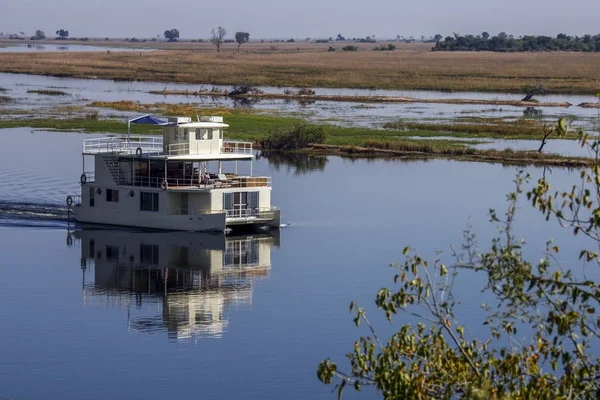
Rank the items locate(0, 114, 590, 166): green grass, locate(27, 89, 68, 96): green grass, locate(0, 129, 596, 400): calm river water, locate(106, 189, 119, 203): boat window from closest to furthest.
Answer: locate(0, 129, 596, 400): calm river water → locate(106, 189, 119, 203): boat window → locate(0, 114, 590, 166): green grass → locate(27, 89, 68, 96): green grass

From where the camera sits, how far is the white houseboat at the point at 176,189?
158 feet

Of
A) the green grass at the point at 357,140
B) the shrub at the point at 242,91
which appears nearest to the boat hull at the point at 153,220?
the green grass at the point at 357,140

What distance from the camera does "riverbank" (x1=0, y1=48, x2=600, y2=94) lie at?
13425cm

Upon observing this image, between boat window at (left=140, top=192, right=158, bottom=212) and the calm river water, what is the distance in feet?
4.67

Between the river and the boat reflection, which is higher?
the river

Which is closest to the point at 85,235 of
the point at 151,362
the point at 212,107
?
the point at 151,362

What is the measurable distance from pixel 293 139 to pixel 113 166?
2666 cm

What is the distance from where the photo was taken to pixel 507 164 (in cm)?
6875

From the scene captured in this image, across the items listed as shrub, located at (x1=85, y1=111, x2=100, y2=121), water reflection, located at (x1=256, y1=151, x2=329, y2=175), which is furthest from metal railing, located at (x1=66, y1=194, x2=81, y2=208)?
shrub, located at (x1=85, y1=111, x2=100, y2=121)

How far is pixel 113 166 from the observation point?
165 ft

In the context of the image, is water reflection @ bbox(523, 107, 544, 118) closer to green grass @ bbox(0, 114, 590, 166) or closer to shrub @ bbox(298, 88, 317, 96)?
green grass @ bbox(0, 114, 590, 166)

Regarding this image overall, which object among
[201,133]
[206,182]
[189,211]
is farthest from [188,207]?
[201,133]

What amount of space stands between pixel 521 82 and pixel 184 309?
336 ft

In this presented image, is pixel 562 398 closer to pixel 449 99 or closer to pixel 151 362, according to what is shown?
pixel 151 362
